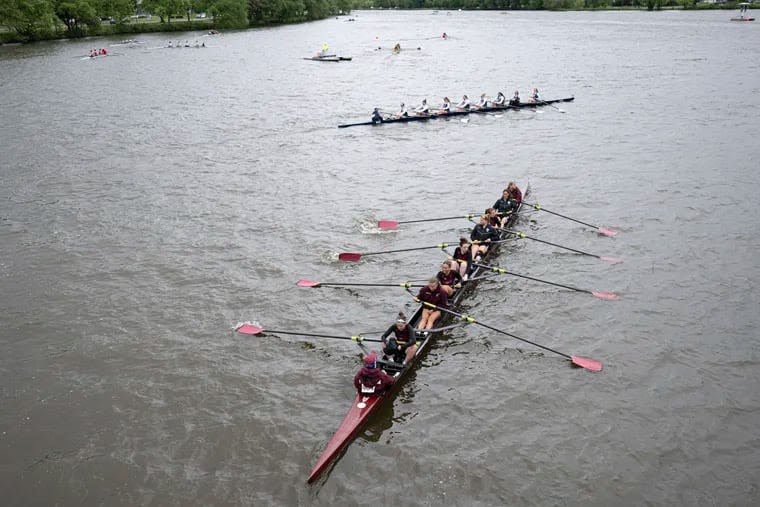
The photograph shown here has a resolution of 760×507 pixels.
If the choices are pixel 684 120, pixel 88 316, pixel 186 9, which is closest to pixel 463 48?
pixel 684 120

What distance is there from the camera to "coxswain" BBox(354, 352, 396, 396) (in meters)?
10.6

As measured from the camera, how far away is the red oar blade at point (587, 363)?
12.1 meters

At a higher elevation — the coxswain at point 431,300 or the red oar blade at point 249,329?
the coxswain at point 431,300

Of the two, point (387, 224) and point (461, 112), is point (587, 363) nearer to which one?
point (387, 224)

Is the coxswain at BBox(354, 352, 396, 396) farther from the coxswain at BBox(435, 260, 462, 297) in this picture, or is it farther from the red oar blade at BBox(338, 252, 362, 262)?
the red oar blade at BBox(338, 252, 362, 262)

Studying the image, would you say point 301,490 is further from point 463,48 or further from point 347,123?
point 463,48

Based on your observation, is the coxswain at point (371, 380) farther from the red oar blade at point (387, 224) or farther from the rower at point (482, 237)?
the red oar blade at point (387, 224)

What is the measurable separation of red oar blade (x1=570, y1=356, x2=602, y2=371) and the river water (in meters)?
0.19

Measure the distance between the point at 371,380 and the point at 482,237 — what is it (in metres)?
7.76

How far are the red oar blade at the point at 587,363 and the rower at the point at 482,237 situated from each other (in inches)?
191

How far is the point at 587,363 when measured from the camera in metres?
12.2

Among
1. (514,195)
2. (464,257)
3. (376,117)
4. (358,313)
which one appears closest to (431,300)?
(358,313)

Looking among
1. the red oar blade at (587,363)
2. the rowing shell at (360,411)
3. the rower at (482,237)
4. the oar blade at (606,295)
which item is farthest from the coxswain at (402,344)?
the oar blade at (606,295)

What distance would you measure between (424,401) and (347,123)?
24913 mm
